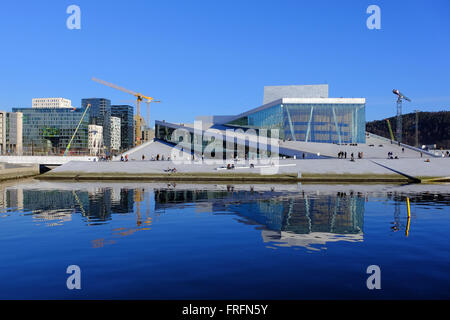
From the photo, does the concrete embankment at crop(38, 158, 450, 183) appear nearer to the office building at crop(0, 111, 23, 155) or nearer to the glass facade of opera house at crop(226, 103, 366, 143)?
the glass facade of opera house at crop(226, 103, 366, 143)

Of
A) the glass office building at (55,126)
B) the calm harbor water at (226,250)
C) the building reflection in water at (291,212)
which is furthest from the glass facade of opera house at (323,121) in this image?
the glass office building at (55,126)

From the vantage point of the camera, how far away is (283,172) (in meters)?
45.7

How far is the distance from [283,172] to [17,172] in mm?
37139

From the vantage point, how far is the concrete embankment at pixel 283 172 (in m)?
43.5

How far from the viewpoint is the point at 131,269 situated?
404 inches

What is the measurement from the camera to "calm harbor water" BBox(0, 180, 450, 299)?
873 centimetres

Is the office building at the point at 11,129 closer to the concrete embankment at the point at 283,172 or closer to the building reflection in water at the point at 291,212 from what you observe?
the concrete embankment at the point at 283,172

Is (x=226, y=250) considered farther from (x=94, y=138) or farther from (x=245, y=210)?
(x=94, y=138)

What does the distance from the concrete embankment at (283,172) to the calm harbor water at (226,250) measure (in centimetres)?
1999

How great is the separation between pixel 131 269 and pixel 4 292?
2.90 m

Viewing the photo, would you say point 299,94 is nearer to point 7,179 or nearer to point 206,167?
point 206,167

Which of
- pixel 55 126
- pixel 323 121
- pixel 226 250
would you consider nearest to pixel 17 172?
pixel 323 121

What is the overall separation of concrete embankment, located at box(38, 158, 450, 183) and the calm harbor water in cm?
1999
